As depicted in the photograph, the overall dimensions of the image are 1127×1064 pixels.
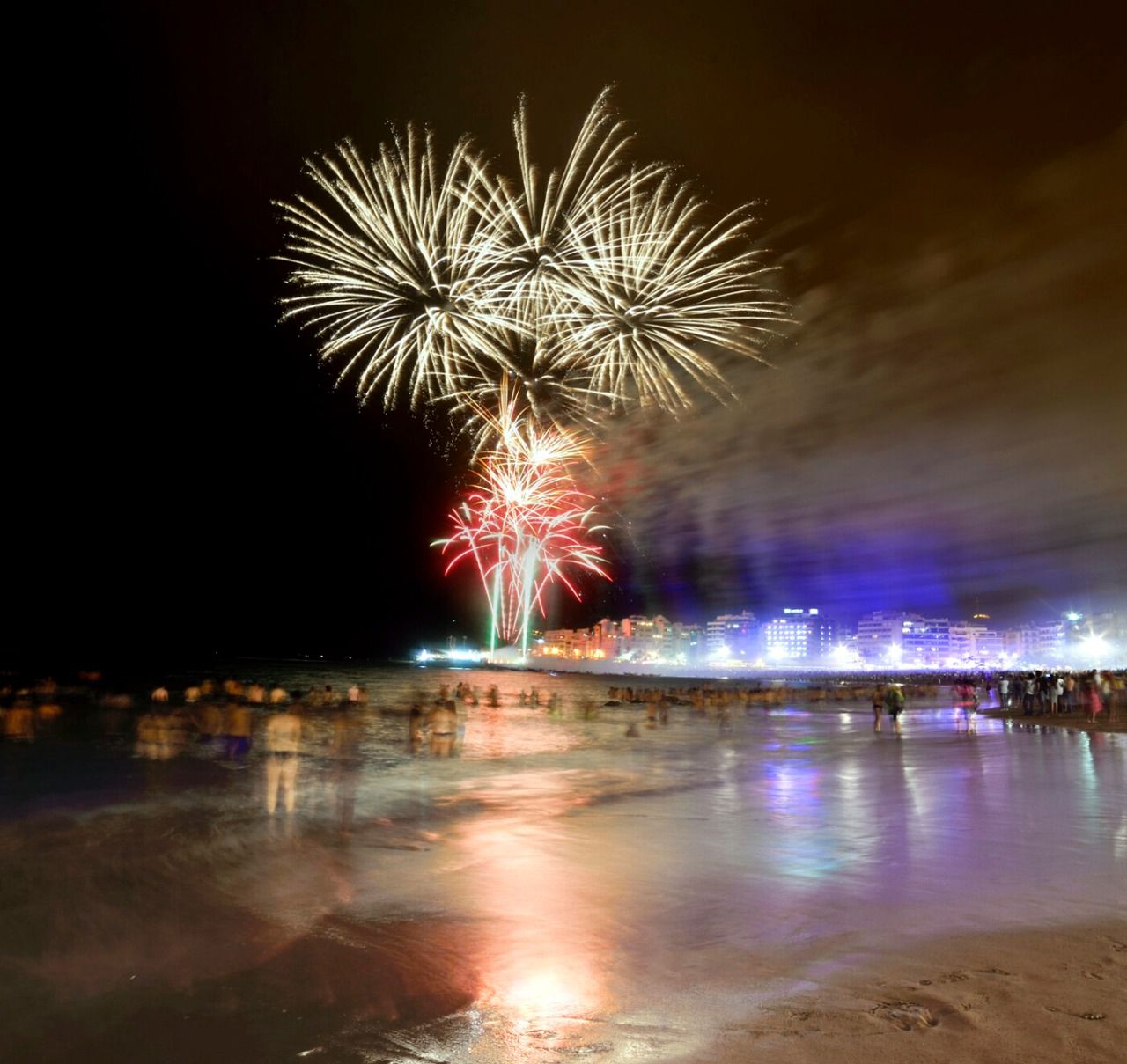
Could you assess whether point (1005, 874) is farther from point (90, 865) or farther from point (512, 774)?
point (512, 774)

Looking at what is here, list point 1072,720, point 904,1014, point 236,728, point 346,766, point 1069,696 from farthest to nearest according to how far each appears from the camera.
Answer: point 1069,696, point 1072,720, point 236,728, point 346,766, point 904,1014

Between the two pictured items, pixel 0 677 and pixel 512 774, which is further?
pixel 0 677

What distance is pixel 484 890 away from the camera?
7457 millimetres

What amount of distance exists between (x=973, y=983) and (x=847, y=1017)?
0.95 m

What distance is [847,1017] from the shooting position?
4602mm

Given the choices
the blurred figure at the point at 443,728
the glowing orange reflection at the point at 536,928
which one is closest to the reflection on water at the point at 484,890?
the glowing orange reflection at the point at 536,928

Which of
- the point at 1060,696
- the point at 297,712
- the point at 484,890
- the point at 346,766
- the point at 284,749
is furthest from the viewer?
the point at 1060,696

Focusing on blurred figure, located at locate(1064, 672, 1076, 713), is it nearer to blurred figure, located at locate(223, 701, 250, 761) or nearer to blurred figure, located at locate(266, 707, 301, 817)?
blurred figure, located at locate(223, 701, 250, 761)

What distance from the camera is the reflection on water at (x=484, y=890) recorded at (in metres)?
4.80

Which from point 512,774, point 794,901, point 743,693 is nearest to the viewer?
point 794,901

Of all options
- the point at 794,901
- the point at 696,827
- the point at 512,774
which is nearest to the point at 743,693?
the point at 512,774

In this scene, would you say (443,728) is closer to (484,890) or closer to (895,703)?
(484,890)

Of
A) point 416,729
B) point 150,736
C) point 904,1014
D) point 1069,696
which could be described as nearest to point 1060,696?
point 1069,696

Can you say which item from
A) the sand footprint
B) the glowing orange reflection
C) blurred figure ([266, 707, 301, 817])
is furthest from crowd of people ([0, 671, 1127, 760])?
the sand footprint
